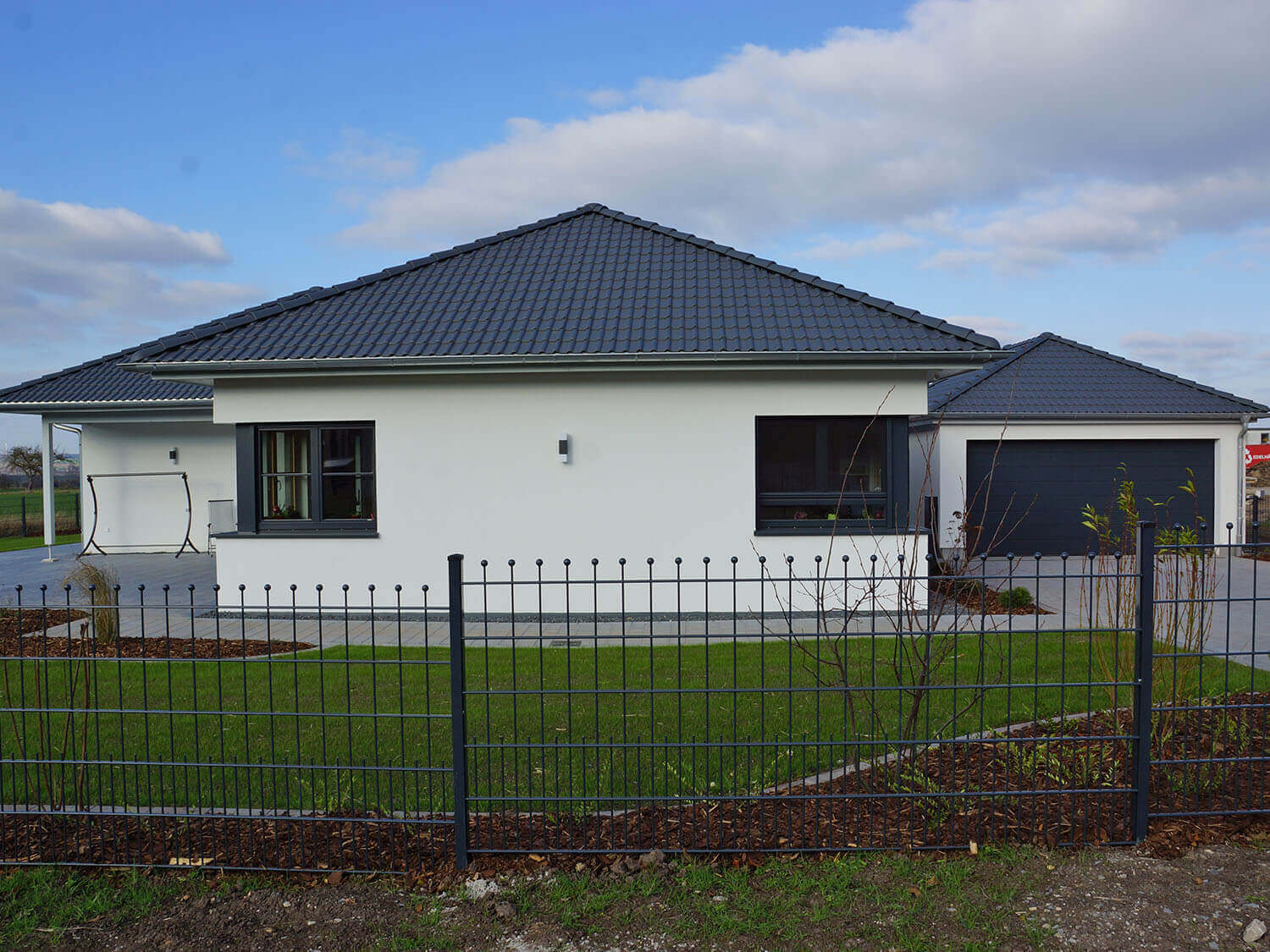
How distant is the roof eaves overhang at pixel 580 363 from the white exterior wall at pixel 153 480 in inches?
293

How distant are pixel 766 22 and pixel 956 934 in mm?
8620

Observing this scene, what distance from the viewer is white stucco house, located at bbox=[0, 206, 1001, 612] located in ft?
33.0

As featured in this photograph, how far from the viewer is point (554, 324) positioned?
10.6 metres

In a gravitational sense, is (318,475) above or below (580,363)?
below

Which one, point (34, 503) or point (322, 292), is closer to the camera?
point (322, 292)

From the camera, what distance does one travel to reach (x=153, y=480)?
56.2ft

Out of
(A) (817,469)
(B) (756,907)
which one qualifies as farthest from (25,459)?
(B) (756,907)

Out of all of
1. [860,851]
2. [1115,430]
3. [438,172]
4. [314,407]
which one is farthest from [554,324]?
[1115,430]

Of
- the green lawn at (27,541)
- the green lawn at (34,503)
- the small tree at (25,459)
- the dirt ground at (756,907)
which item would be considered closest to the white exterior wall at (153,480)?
the green lawn at (27,541)

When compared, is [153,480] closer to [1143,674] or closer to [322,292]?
[322,292]

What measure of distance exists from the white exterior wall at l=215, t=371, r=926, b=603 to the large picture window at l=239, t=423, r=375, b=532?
20 cm

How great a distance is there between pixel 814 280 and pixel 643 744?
8.81 metres

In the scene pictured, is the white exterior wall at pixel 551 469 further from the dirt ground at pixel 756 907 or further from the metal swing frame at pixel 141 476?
the metal swing frame at pixel 141 476

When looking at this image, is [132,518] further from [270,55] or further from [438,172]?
[270,55]
